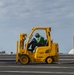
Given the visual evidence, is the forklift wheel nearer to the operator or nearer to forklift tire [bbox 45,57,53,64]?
forklift tire [bbox 45,57,53,64]

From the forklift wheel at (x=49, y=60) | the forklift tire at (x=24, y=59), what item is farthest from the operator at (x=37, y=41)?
the forklift wheel at (x=49, y=60)

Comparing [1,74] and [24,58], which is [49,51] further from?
[1,74]

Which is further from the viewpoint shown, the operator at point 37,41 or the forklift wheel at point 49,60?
the operator at point 37,41

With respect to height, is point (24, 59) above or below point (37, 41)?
below

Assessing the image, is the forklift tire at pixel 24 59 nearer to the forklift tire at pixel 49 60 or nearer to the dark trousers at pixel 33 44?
the dark trousers at pixel 33 44

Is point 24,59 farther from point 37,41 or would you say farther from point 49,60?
point 49,60

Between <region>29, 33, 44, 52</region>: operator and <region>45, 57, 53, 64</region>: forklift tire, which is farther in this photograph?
<region>29, 33, 44, 52</region>: operator

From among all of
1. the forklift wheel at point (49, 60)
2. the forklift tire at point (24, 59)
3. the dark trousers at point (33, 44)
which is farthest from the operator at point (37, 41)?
the forklift wheel at point (49, 60)

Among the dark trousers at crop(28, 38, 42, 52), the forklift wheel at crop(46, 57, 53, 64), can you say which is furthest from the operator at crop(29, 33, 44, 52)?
the forklift wheel at crop(46, 57, 53, 64)

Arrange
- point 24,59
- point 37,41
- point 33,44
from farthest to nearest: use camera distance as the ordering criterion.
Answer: point 37,41
point 33,44
point 24,59

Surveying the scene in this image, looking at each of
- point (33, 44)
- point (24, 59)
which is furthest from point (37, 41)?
point (24, 59)

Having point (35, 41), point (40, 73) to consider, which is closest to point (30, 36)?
point (35, 41)

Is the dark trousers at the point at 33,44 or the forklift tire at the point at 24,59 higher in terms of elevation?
the dark trousers at the point at 33,44

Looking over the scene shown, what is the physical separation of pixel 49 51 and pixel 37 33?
4.45ft
